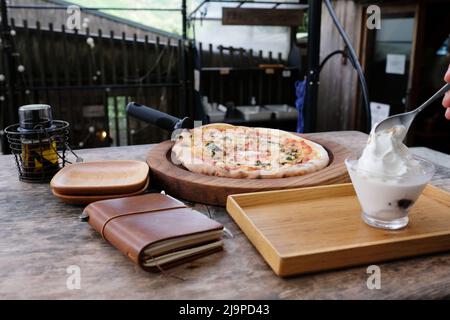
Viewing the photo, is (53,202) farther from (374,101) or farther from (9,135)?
(374,101)

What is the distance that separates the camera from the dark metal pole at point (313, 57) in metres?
2.29

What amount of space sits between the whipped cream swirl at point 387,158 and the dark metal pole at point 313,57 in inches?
54.6

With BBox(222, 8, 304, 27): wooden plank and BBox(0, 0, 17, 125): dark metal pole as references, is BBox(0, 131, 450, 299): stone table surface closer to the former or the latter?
BBox(0, 0, 17, 125): dark metal pole

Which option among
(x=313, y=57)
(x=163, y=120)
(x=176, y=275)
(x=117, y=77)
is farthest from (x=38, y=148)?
(x=117, y=77)

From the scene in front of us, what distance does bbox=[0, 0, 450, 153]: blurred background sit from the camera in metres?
4.39

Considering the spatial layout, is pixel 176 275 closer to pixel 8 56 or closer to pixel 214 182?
pixel 214 182

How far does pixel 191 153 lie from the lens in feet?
4.96

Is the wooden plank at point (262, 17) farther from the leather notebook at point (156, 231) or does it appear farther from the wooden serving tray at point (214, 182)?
the leather notebook at point (156, 231)

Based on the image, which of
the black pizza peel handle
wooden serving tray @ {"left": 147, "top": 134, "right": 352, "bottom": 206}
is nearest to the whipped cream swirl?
wooden serving tray @ {"left": 147, "top": 134, "right": 352, "bottom": 206}

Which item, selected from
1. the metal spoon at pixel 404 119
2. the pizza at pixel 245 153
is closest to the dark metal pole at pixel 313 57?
the pizza at pixel 245 153

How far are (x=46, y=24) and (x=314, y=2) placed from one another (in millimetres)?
3582

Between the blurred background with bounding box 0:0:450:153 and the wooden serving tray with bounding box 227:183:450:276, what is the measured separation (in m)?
3.03

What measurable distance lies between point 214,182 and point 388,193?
50cm
